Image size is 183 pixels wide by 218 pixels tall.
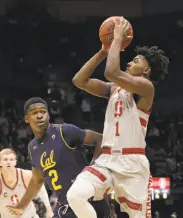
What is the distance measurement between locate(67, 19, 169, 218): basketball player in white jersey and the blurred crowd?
9.65 m

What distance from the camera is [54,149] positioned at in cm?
449

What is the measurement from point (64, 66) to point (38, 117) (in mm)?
11253

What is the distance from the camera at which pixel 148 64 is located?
13.3 ft

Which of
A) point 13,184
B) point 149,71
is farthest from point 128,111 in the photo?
point 13,184

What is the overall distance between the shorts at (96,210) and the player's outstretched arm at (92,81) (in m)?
0.90

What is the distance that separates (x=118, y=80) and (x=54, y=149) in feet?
3.40

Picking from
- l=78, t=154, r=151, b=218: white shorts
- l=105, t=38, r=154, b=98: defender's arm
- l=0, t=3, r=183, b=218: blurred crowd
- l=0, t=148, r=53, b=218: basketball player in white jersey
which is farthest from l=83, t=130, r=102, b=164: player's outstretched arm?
l=0, t=3, r=183, b=218: blurred crowd

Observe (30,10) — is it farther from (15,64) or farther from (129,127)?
(129,127)

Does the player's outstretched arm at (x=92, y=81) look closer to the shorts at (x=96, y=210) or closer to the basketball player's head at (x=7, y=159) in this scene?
the shorts at (x=96, y=210)

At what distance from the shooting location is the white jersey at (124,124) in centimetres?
388

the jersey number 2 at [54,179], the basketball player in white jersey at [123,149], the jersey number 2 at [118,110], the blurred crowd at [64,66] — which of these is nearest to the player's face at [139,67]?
the basketball player in white jersey at [123,149]

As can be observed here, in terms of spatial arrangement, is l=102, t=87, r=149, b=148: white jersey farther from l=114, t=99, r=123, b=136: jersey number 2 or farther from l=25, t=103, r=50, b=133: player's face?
l=25, t=103, r=50, b=133: player's face

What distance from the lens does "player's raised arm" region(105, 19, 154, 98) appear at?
3.75 m

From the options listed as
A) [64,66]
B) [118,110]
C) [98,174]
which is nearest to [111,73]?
[118,110]
